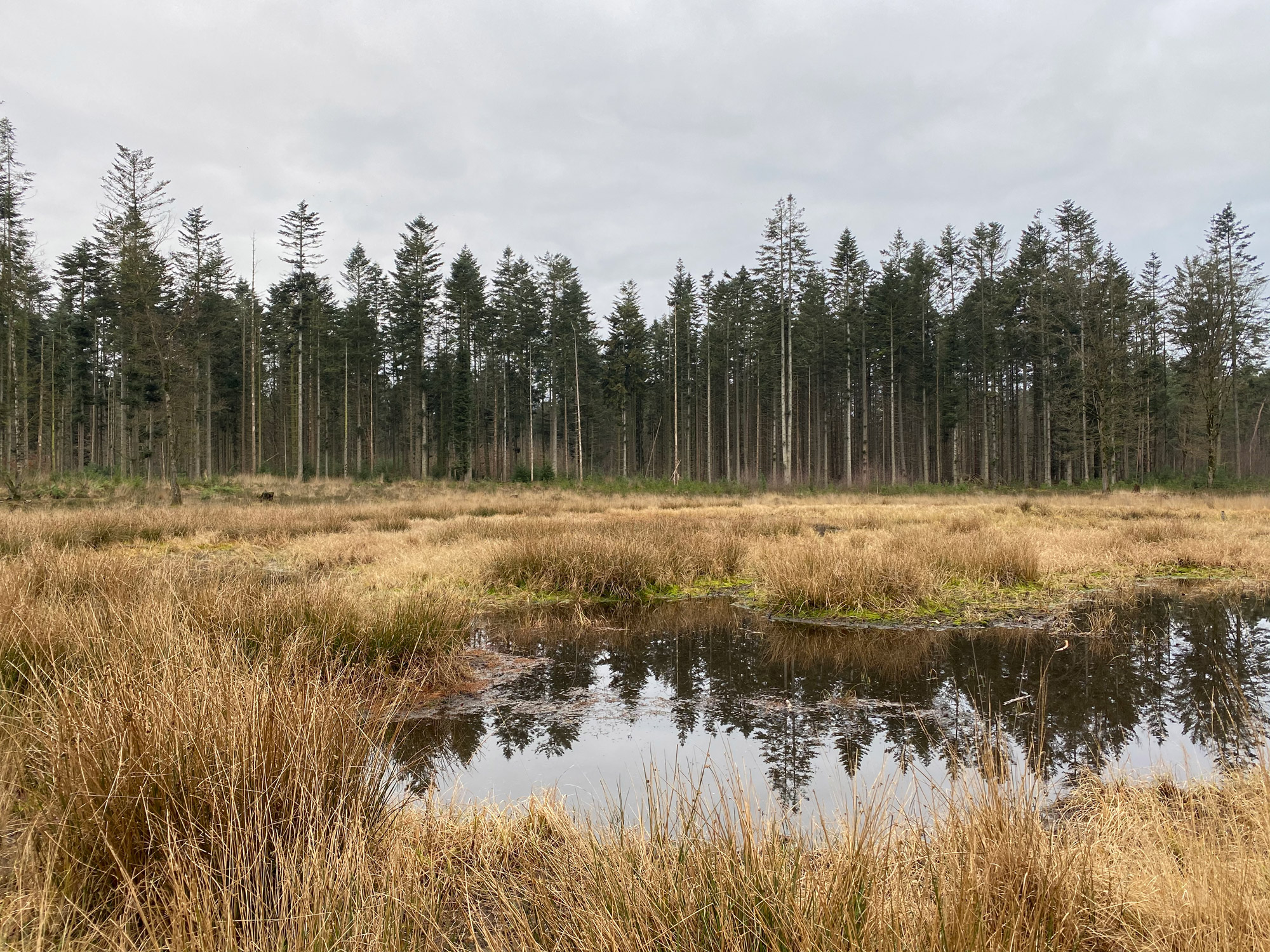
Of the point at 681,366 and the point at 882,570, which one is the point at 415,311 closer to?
the point at 681,366

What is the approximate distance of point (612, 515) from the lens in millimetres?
17734

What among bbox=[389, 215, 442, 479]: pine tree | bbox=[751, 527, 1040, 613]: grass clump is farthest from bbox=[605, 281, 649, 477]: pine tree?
bbox=[751, 527, 1040, 613]: grass clump

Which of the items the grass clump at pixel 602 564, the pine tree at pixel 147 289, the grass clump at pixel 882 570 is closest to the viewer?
the grass clump at pixel 882 570

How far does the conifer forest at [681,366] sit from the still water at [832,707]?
937 inches

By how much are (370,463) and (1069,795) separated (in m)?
43.5

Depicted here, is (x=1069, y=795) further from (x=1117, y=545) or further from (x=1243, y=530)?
(x=1243, y=530)

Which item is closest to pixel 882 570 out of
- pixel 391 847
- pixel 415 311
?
pixel 391 847

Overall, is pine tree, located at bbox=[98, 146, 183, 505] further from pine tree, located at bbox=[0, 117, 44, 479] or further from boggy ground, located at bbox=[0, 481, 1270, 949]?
boggy ground, located at bbox=[0, 481, 1270, 949]

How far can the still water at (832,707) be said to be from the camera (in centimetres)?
351

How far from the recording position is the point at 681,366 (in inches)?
2174

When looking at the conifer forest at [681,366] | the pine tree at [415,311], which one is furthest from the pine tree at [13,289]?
the pine tree at [415,311]

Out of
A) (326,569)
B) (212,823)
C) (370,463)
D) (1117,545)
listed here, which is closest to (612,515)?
(326,569)

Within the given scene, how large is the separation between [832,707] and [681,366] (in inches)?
2047

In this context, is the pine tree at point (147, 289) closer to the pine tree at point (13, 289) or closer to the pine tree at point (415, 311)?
the pine tree at point (13, 289)
